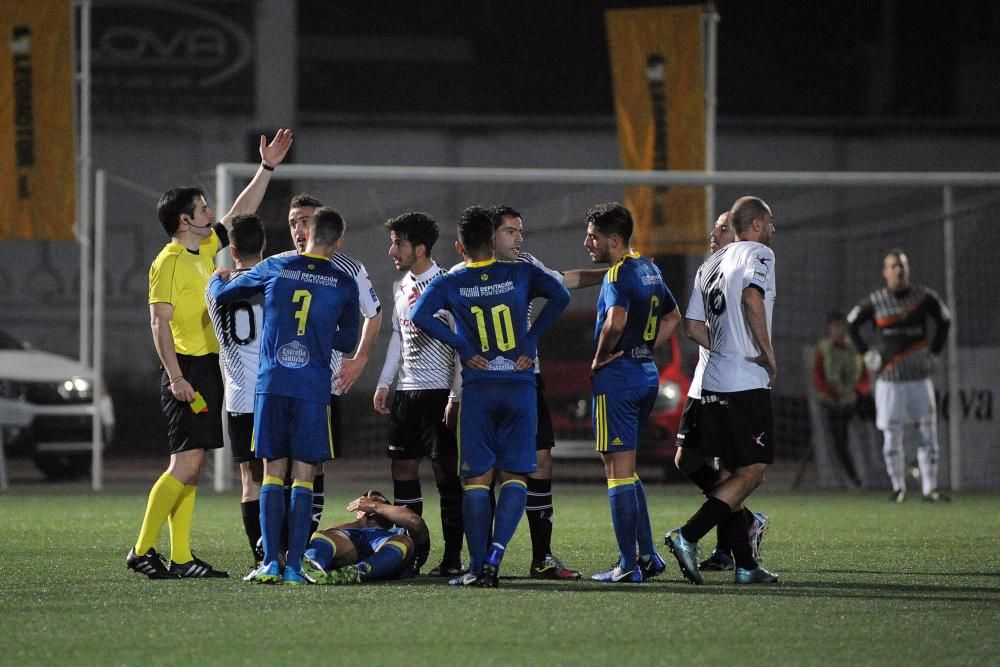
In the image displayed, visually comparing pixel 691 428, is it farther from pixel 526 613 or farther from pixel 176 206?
pixel 176 206

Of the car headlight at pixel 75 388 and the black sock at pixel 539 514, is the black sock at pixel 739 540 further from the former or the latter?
the car headlight at pixel 75 388

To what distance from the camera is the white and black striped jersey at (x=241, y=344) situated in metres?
8.05

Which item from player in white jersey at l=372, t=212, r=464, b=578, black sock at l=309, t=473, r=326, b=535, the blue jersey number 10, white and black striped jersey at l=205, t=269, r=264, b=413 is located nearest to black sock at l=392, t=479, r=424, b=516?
player in white jersey at l=372, t=212, r=464, b=578

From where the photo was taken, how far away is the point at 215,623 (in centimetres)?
616

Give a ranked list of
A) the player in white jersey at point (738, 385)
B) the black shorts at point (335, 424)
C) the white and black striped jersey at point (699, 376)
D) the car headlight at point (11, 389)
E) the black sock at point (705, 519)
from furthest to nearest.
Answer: the car headlight at point (11, 389)
the white and black striped jersey at point (699, 376)
the black shorts at point (335, 424)
the player in white jersey at point (738, 385)
the black sock at point (705, 519)

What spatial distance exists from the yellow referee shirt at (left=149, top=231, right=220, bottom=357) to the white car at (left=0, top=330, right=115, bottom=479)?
307 inches

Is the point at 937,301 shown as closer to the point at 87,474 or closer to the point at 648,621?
the point at 648,621

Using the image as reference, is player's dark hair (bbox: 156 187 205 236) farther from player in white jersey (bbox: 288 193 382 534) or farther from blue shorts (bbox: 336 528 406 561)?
blue shorts (bbox: 336 528 406 561)

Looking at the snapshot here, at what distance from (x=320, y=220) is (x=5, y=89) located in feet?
28.2

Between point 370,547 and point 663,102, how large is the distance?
9.47 m

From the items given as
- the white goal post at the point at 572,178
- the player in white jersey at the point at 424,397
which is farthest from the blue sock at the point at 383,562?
the white goal post at the point at 572,178

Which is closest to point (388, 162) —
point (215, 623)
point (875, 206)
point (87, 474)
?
point (875, 206)

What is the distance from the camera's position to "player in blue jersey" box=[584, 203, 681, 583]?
7.59 meters

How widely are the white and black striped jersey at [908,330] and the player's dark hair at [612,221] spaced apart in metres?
6.51
